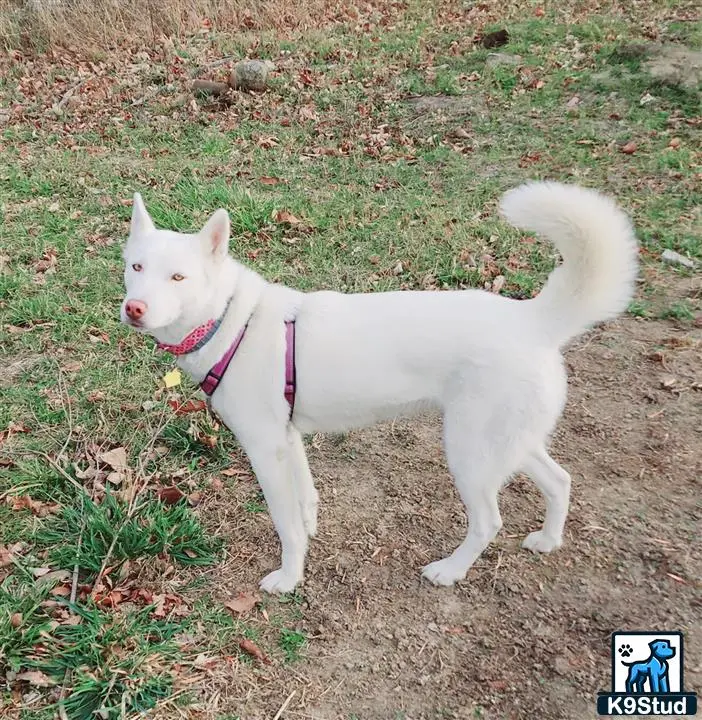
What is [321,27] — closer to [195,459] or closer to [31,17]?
[31,17]

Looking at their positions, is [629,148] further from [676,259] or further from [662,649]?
[662,649]

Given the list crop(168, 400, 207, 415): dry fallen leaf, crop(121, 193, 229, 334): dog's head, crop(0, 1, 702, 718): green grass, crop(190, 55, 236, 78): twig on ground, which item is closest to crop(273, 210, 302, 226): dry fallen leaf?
crop(0, 1, 702, 718): green grass

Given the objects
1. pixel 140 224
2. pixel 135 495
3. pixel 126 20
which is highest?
pixel 126 20

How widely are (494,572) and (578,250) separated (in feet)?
4.48

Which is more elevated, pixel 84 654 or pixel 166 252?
pixel 166 252

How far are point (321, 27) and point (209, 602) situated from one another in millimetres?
10073

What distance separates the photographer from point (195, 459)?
3.25 metres

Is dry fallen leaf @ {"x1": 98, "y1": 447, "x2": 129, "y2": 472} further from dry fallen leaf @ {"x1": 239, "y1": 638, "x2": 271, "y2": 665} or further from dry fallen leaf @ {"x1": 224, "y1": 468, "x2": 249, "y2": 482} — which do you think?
dry fallen leaf @ {"x1": 239, "y1": 638, "x2": 271, "y2": 665}

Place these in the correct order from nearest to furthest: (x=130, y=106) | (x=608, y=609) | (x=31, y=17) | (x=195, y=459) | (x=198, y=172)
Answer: (x=608, y=609)
(x=195, y=459)
(x=198, y=172)
(x=130, y=106)
(x=31, y=17)

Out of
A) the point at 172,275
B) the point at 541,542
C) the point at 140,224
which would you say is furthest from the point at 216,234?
the point at 541,542

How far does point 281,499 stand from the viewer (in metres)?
→ 2.52

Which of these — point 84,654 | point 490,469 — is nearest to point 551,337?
point 490,469

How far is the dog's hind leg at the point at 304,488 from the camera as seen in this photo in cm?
276

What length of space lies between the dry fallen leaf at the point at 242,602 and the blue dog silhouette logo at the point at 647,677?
4.33ft
